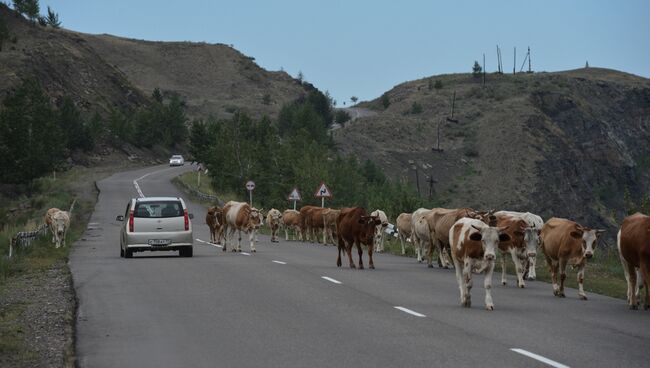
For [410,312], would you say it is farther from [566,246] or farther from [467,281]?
[566,246]

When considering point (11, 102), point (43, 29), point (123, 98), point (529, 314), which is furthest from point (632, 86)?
point (529, 314)

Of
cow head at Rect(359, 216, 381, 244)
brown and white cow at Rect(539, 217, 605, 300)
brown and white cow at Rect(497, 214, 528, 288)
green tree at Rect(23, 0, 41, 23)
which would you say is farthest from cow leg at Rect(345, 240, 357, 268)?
green tree at Rect(23, 0, 41, 23)

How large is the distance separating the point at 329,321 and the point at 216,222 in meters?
27.0

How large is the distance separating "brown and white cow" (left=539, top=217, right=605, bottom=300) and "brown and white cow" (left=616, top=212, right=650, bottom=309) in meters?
1.11

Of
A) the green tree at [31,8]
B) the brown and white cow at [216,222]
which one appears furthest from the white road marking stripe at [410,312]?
the green tree at [31,8]

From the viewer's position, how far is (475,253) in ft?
59.8

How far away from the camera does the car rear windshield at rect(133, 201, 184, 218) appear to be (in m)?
32.0

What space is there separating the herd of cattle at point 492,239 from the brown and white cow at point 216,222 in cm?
29

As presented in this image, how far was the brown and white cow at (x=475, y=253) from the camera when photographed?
17859mm

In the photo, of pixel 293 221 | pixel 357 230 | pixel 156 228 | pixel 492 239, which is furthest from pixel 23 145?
pixel 492 239

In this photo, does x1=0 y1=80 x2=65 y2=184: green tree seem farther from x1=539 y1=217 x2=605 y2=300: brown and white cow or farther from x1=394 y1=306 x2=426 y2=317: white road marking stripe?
x1=394 y1=306 x2=426 y2=317: white road marking stripe

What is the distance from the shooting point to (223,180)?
97.3 meters

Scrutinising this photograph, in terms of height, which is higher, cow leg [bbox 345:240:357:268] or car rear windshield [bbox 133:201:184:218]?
car rear windshield [bbox 133:201:184:218]

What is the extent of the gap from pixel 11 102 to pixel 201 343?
86650 millimetres
